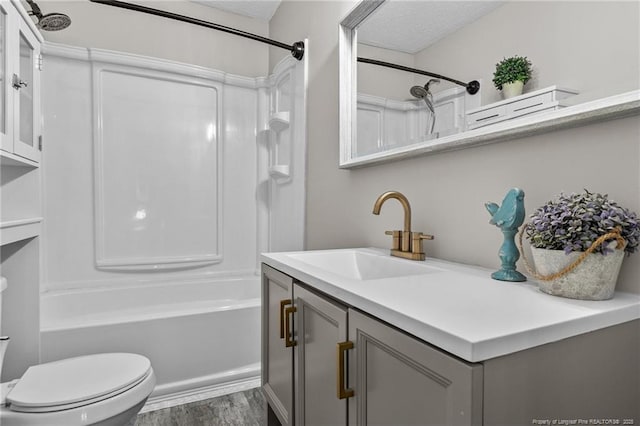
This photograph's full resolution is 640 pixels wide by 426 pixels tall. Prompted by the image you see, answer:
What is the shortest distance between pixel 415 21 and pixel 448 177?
0.58m

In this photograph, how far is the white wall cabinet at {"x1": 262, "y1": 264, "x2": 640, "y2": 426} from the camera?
20.4 inches

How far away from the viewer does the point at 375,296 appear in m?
0.73

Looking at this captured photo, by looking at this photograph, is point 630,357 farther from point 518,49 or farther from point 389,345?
point 518,49

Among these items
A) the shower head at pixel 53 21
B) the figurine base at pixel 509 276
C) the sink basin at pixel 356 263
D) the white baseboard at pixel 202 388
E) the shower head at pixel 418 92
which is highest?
the shower head at pixel 53 21

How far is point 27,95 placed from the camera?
1803 millimetres

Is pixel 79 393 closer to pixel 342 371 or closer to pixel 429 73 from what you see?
pixel 342 371

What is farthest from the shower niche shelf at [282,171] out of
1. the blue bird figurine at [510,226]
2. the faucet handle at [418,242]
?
the blue bird figurine at [510,226]

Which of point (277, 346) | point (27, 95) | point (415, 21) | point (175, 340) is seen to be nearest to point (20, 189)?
point (27, 95)

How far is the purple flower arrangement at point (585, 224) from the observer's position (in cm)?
67

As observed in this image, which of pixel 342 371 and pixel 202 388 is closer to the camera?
pixel 342 371

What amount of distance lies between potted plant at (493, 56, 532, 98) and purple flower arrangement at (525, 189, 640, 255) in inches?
14.0

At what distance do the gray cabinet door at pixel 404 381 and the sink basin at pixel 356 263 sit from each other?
47 centimetres

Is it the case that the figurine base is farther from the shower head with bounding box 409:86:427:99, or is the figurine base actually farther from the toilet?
the toilet

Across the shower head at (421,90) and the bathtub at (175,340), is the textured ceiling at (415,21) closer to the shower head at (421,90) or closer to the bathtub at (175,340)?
the shower head at (421,90)
